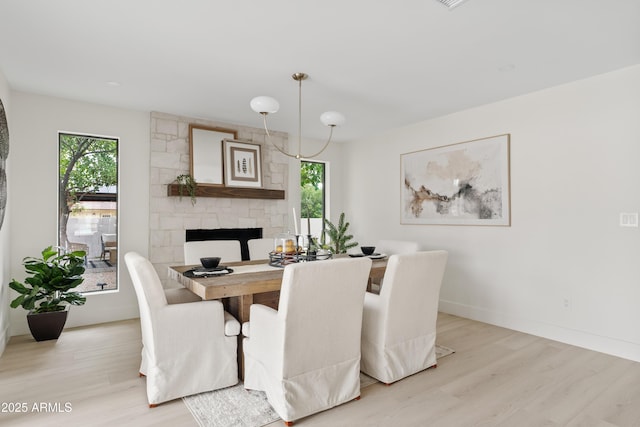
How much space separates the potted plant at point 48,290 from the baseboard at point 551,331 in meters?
4.13

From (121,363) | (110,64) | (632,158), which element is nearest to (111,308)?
(121,363)

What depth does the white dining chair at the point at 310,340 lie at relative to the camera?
6.75ft

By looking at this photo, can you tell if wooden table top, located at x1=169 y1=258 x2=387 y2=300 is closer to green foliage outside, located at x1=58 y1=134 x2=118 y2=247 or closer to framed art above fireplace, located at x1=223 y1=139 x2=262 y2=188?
green foliage outside, located at x1=58 y1=134 x2=118 y2=247

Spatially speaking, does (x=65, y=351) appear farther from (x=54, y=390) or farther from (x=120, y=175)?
(x=120, y=175)

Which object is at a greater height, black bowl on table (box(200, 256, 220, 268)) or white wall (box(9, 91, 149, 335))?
white wall (box(9, 91, 149, 335))

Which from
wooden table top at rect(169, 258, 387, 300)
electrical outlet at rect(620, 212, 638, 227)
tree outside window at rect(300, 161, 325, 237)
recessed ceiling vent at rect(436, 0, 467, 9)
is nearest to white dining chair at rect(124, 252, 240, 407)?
wooden table top at rect(169, 258, 387, 300)

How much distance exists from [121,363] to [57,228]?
1828mm

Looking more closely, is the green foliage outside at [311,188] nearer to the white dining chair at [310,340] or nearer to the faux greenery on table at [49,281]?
the faux greenery on table at [49,281]

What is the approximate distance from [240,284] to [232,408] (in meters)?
0.75

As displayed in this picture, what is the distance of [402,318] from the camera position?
2.60 meters

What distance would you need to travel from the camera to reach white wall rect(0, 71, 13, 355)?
320 centimetres

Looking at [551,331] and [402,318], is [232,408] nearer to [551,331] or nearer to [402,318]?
[402,318]

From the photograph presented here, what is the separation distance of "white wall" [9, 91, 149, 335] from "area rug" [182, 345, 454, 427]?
2.36 m

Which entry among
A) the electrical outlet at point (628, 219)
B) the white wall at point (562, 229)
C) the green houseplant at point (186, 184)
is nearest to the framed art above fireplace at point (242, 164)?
the green houseplant at point (186, 184)
